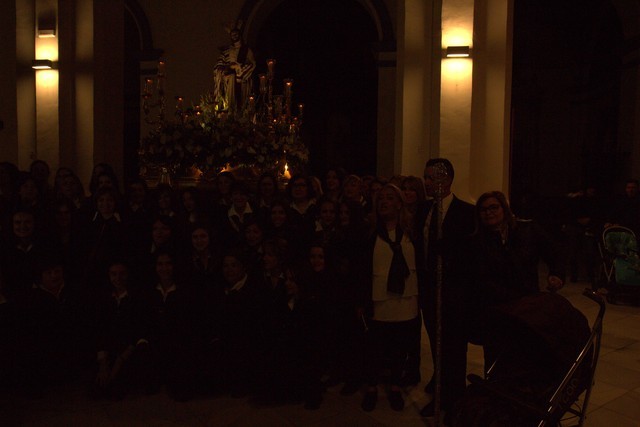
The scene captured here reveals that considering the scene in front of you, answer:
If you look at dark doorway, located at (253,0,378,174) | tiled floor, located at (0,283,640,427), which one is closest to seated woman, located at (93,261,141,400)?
tiled floor, located at (0,283,640,427)

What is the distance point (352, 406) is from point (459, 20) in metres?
5.09

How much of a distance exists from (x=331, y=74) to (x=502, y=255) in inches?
474

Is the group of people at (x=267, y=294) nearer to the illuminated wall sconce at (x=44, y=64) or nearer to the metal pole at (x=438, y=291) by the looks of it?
the metal pole at (x=438, y=291)

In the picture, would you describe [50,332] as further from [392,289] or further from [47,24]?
[47,24]

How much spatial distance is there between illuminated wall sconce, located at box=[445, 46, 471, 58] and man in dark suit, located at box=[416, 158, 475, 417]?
366 centimetres

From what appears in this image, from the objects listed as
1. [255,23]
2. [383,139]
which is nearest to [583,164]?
[383,139]

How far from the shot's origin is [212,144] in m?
7.72

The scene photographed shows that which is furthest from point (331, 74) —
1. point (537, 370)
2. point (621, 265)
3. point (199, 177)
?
point (537, 370)

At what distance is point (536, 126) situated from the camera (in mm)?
16031

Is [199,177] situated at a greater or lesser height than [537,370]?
greater

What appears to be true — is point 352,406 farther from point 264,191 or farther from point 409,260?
point 264,191

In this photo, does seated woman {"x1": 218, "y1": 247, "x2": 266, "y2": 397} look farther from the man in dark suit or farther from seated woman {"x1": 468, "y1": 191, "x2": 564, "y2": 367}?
seated woman {"x1": 468, "y1": 191, "x2": 564, "y2": 367}

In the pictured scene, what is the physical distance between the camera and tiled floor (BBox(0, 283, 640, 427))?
4.19 metres

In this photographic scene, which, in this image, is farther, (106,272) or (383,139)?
(383,139)
